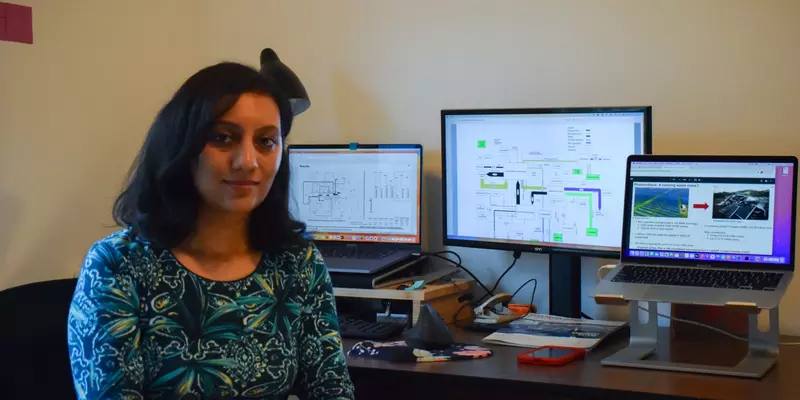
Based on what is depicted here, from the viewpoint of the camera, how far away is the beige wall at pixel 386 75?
2191 millimetres

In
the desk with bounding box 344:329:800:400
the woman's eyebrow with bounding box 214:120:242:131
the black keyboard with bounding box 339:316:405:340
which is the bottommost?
the desk with bounding box 344:329:800:400

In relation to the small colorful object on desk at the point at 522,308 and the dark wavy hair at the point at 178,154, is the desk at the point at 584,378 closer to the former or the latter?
the small colorful object on desk at the point at 522,308

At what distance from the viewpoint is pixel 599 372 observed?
70.7 inches

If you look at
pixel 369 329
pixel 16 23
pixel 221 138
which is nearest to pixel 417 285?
pixel 369 329

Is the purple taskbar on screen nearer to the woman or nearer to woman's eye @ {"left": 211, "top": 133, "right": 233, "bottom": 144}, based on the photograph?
the woman

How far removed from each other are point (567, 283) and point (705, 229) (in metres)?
0.42

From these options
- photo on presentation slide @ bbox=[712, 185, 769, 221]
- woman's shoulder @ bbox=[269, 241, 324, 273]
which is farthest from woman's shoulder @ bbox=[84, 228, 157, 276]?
photo on presentation slide @ bbox=[712, 185, 769, 221]

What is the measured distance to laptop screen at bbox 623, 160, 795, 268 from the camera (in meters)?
1.93

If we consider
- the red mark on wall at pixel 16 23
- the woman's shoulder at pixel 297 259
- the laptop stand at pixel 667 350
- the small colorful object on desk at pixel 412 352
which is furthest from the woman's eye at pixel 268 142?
the red mark on wall at pixel 16 23

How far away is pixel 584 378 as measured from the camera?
5.74 ft

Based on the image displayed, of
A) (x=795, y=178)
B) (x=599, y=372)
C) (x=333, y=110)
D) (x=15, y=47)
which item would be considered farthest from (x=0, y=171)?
(x=795, y=178)

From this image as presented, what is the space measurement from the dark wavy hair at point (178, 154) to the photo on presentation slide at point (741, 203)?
3.29 ft

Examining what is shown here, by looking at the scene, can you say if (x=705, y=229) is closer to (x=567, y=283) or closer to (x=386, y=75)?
(x=567, y=283)

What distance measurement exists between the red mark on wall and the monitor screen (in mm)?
1078
